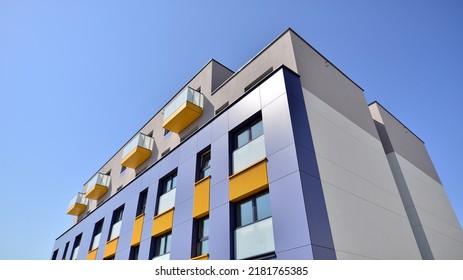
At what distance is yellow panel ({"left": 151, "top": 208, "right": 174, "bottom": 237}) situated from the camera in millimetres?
12281

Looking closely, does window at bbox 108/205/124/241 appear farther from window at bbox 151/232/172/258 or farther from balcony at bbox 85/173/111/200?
balcony at bbox 85/173/111/200

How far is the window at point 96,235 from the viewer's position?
18769 mm

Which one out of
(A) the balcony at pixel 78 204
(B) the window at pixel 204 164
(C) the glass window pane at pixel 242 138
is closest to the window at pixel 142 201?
Answer: (B) the window at pixel 204 164

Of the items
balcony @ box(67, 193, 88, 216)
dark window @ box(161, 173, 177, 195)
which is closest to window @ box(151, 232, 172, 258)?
dark window @ box(161, 173, 177, 195)

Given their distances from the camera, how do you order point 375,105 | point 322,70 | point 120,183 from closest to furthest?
point 322,70 < point 375,105 < point 120,183

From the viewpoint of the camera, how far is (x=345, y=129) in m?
11.4

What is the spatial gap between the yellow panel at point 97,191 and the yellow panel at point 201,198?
14.3 meters

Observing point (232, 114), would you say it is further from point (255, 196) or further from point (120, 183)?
point (120, 183)

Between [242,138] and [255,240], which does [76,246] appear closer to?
[242,138]

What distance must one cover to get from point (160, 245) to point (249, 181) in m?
6.23

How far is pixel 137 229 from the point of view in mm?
14445

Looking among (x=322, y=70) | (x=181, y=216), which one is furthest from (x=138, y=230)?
(x=322, y=70)

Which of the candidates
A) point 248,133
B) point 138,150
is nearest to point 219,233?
point 248,133

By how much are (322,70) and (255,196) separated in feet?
22.4
